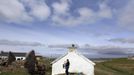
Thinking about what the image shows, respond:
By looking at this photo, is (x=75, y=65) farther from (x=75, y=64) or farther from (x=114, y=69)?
(x=114, y=69)

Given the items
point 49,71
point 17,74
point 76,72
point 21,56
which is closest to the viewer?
point 76,72

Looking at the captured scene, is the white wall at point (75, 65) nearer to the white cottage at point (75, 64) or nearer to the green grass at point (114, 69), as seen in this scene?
the white cottage at point (75, 64)

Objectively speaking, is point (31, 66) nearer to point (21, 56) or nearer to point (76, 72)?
point (76, 72)

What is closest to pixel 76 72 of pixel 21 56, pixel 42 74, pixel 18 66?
pixel 42 74

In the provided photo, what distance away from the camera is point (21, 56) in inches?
5320

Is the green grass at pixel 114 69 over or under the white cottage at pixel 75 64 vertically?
under

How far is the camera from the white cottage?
47594 mm

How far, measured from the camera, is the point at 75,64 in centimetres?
4788

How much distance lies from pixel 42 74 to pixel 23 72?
13.2 feet

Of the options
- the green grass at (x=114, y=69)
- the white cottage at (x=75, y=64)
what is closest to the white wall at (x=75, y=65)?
the white cottage at (x=75, y=64)

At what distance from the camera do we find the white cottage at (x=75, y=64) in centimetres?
4759

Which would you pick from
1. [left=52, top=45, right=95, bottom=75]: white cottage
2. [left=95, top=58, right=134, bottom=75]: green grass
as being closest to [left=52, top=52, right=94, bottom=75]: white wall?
[left=52, top=45, right=95, bottom=75]: white cottage

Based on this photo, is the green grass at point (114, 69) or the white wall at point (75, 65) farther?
the green grass at point (114, 69)

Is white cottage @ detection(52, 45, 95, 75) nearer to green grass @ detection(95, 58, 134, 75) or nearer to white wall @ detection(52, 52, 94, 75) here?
white wall @ detection(52, 52, 94, 75)
